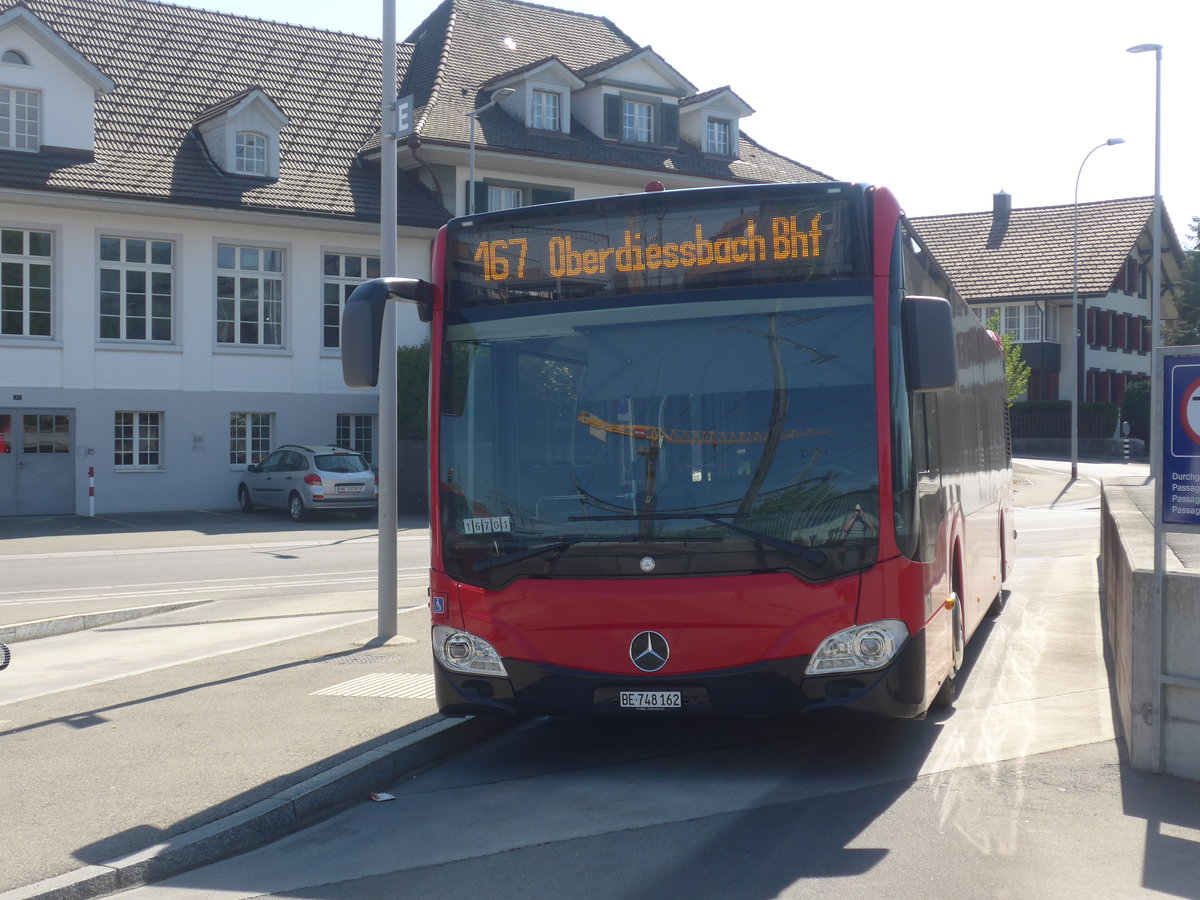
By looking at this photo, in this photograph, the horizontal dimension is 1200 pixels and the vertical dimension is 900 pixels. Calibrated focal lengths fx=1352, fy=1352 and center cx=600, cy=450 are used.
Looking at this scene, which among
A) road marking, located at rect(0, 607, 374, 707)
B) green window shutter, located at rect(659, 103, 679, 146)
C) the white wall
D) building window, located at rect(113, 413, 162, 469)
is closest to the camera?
road marking, located at rect(0, 607, 374, 707)

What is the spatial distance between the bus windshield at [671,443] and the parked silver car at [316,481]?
22.2m

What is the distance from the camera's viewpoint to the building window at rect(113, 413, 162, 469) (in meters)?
30.7

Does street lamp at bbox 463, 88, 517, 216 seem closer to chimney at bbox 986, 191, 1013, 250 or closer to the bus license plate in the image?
the bus license plate

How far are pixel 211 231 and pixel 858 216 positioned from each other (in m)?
27.6

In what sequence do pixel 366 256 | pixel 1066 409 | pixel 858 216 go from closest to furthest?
pixel 858 216 → pixel 366 256 → pixel 1066 409

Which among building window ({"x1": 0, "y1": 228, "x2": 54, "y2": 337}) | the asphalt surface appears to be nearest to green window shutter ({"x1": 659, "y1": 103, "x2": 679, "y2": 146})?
building window ({"x1": 0, "y1": 228, "x2": 54, "y2": 337})

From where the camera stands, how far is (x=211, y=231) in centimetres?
3197

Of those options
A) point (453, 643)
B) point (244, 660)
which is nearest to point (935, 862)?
point (453, 643)

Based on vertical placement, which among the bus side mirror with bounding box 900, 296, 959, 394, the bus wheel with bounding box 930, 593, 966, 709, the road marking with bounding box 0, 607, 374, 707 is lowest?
the road marking with bounding box 0, 607, 374, 707

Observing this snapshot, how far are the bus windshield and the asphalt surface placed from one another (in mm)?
1258

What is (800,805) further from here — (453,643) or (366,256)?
(366,256)

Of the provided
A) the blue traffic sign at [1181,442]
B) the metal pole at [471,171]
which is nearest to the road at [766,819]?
the blue traffic sign at [1181,442]

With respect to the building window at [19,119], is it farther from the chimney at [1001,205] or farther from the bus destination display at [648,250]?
the chimney at [1001,205]

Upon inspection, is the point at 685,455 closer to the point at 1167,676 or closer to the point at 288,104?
the point at 1167,676
